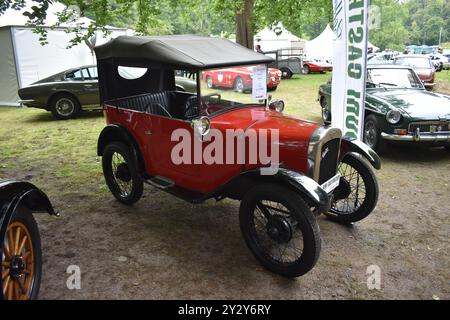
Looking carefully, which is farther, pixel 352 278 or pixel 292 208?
pixel 352 278

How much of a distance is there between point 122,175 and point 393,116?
4.59 m

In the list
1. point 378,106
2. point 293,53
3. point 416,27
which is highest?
point 416,27

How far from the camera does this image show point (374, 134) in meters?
6.86

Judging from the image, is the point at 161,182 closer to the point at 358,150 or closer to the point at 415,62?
the point at 358,150

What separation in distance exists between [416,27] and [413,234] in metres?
93.9

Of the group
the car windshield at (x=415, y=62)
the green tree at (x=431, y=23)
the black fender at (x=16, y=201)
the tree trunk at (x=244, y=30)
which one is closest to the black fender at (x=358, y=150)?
the black fender at (x=16, y=201)

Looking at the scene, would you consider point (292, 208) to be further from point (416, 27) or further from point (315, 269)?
point (416, 27)

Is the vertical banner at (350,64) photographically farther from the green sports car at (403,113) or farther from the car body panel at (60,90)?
the car body panel at (60,90)

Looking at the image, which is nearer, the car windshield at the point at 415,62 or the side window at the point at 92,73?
the side window at the point at 92,73

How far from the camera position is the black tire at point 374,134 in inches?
267

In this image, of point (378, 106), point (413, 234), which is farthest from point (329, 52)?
point (413, 234)

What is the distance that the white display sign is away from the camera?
425cm

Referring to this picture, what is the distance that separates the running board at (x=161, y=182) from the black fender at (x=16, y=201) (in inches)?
48.5
